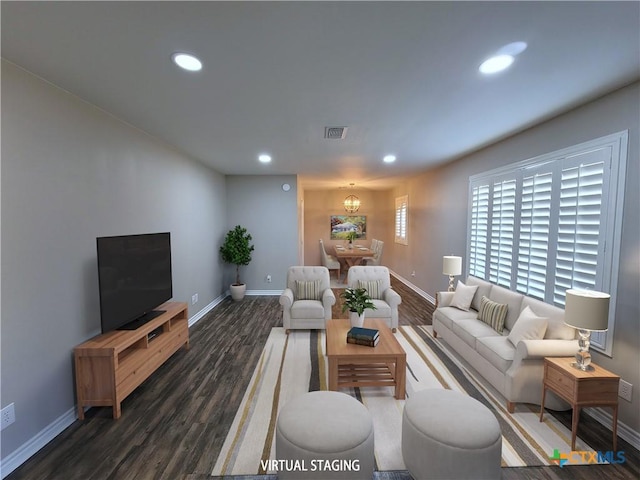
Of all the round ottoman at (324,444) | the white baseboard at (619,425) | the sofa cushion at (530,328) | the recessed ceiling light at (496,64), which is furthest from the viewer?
the sofa cushion at (530,328)

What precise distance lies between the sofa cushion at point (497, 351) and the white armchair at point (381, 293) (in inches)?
49.2

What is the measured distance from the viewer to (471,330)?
3053mm

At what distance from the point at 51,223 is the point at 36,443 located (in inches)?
59.9

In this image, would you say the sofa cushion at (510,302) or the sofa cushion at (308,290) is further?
the sofa cushion at (308,290)

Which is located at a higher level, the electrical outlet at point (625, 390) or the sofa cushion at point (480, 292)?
the sofa cushion at point (480, 292)

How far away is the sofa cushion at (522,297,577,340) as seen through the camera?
7.91ft

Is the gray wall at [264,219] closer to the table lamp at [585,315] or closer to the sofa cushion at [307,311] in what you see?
the sofa cushion at [307,311]

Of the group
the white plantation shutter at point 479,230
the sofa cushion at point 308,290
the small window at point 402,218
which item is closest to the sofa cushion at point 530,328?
the white plantation shutter at point 479,230

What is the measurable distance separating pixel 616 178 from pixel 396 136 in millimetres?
1922

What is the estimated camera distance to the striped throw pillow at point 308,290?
4233mm

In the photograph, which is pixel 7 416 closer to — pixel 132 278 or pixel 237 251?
pixel 132 278

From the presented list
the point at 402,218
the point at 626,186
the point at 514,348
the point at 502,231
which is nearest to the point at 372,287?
the point at 502,231

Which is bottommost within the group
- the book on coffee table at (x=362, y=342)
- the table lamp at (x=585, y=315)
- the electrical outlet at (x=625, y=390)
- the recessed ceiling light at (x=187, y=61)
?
the electrical outlet at (x=625, y=390)

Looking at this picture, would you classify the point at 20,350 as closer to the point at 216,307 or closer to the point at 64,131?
the point at 64,131
